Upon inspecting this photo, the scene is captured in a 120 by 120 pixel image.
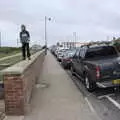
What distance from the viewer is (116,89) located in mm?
12586

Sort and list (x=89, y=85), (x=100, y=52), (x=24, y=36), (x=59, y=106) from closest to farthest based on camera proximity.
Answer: (x=59, y=106) → (x=24, y=36) → (x=89, y=85) → (x=100, y=52)

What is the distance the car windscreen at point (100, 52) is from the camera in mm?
14055

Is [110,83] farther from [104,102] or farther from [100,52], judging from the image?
[100,52]

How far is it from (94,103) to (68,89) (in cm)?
353

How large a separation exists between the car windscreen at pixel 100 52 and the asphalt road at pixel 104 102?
1.56 m

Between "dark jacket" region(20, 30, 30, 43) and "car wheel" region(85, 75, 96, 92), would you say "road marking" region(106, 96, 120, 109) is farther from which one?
"dark jacket" region(20, 30, 30, 43)

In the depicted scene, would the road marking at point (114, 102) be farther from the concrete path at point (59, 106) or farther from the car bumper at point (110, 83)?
the concrete path at point (59, 106)

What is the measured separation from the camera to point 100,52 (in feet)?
46.4

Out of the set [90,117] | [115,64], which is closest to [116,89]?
[115,64]

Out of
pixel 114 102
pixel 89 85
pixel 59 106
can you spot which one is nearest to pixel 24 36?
pixel 89 85

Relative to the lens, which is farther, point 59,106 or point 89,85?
point 89,85

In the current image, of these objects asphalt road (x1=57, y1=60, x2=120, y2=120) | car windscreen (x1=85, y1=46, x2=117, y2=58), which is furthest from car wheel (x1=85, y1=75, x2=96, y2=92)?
car windscreen (x1=85, y1=46, x2=117, y2=58)

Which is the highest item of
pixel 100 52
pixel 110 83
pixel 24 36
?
pixel 24 36

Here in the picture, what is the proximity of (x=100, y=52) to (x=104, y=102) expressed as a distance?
148 inches
